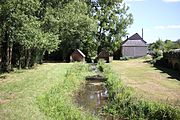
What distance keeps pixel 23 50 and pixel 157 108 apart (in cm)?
2816

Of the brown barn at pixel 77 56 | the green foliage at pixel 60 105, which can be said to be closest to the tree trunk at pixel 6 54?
the green foliage at pixel 60 105

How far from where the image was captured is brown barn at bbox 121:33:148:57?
267ft

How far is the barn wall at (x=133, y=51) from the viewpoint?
267ft

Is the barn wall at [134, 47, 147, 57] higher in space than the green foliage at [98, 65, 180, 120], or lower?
higher

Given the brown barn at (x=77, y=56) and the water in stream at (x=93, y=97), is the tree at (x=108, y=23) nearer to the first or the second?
the brown barn at (x=77, y=56)

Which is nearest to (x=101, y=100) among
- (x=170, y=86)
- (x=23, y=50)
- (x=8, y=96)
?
(x=8, y=96)

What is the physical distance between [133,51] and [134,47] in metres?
1.13

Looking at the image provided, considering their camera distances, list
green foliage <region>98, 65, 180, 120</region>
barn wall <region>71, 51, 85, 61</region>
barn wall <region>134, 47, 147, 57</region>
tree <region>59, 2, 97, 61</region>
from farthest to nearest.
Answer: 1. barn wall <region>134, 47, 147, 57</region>
2. barn wall <region>71, 51, 85, 61</region>
3. tree <region>59, 2, 97, 61</region>
4. green foliage <region>98, 65, 180, 120</region>

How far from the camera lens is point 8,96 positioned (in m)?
20.2

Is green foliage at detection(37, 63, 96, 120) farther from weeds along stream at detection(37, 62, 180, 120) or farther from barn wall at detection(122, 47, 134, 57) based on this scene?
barn wall at detection(122, 47, 134, 57)

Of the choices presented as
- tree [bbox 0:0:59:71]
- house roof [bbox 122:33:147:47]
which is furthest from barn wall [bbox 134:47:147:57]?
tree [bbox 0:0:59:71]

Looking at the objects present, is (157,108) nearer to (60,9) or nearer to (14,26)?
(14,26)

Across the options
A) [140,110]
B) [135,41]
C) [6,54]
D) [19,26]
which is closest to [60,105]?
[140,110]

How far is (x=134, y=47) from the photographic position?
82.9 m
